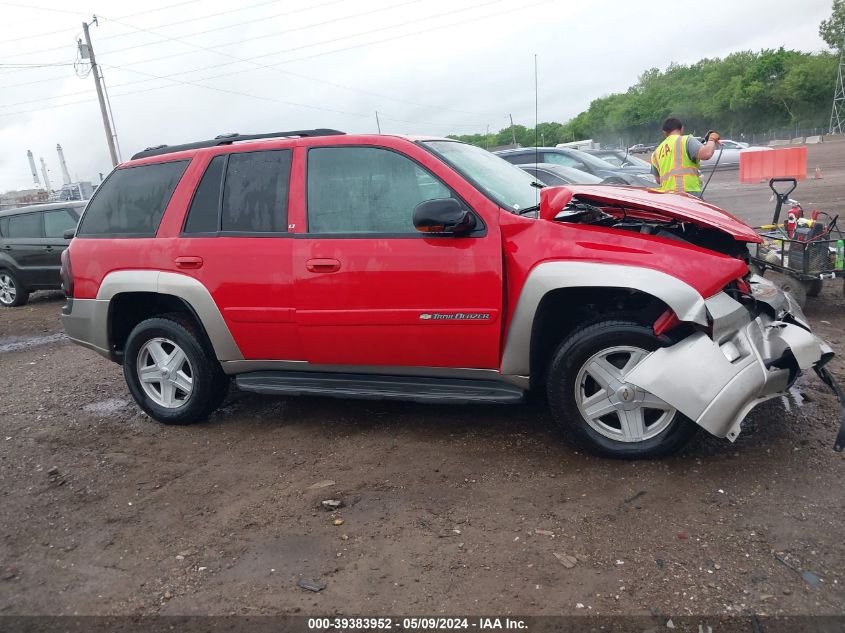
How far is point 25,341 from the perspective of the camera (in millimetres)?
8562

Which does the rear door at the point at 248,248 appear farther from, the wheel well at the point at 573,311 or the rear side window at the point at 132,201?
the wheel well at the point at 573,311

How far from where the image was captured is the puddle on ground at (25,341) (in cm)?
820

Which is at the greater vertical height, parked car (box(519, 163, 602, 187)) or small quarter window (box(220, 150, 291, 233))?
small quarter window (box(220, 150, 291, 233))

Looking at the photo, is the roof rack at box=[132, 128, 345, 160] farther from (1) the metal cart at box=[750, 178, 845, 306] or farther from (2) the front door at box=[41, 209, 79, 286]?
(2) the front door at box=[41, 209, 79, 286]

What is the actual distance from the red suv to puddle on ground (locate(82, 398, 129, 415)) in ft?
2.28

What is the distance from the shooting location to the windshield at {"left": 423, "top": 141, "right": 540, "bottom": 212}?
3937 mm

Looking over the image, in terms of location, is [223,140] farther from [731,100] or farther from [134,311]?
[731,100]

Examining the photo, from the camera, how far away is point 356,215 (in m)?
4.02

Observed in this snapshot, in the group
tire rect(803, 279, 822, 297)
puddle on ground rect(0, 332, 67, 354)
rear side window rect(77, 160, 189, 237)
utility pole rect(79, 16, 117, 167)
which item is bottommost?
puddle on ground rect(0, 332, 67, 354)

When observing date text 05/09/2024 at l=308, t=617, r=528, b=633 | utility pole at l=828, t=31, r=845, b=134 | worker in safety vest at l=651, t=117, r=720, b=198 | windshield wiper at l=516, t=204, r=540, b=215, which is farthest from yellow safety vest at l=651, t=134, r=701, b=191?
utility pole at l=828, t=31, r=845, b=134

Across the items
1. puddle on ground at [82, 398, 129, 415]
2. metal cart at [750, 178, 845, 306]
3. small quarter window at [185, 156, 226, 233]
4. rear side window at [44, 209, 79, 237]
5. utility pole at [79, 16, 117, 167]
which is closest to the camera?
small quarter window at [185, 156, 226, 233]

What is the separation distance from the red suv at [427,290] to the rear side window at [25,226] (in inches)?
291

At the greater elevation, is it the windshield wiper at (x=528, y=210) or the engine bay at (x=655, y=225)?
the windshield wiper at (x=528, y=210)

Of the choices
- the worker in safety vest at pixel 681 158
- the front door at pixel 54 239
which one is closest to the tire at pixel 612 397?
the worker in safety vest at pixel 681 158
